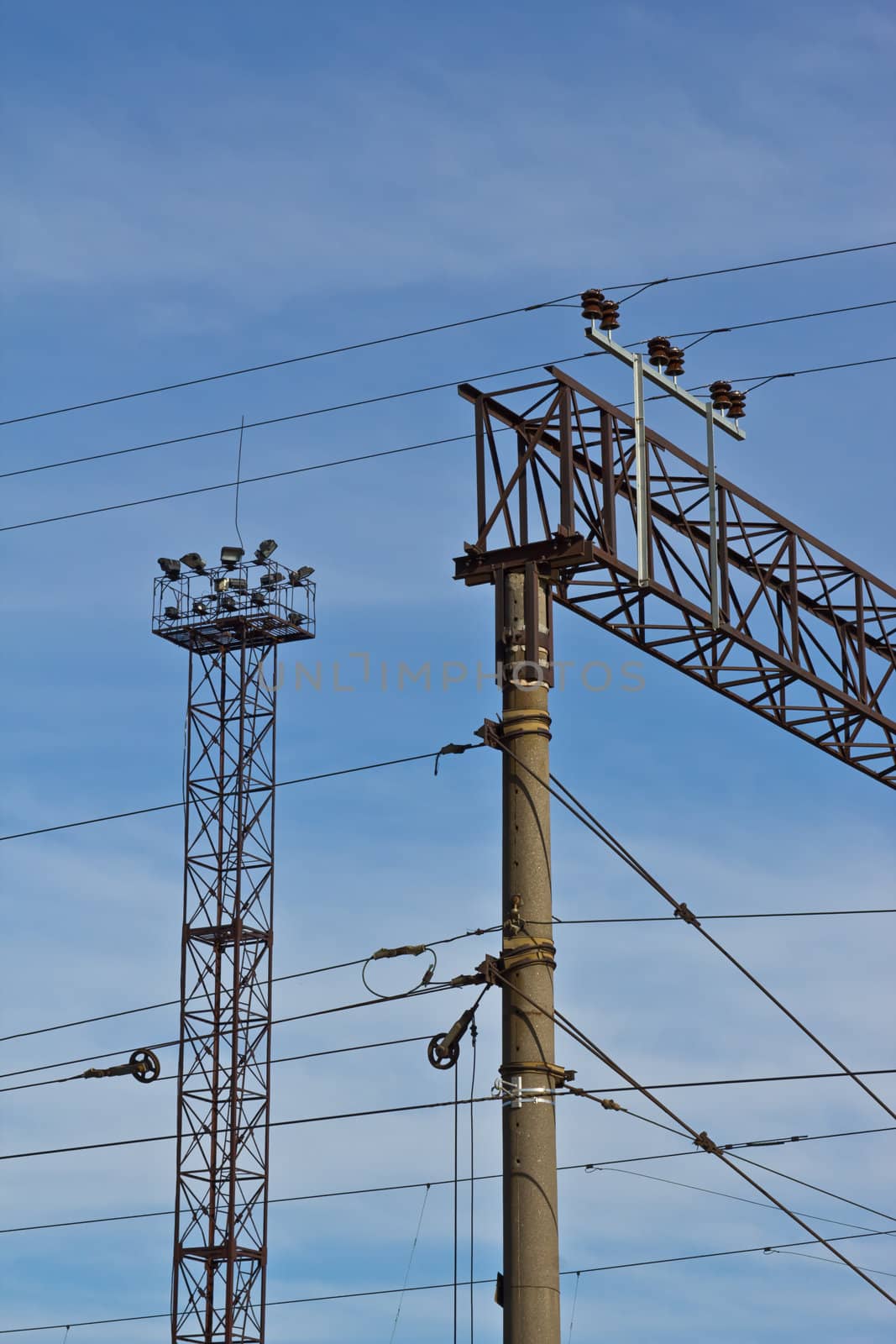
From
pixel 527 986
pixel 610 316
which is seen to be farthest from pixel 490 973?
pixel 610 316

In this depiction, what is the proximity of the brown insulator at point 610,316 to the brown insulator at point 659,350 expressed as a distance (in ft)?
2.82

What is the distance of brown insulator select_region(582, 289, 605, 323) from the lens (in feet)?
65.1

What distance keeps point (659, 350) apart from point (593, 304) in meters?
1.18

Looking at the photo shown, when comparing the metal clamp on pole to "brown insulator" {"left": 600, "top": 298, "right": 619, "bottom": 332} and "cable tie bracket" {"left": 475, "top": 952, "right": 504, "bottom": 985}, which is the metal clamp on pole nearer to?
"cable tie bracket" {"left": 475, "top": 952, "right": 504, "bottom": 985}

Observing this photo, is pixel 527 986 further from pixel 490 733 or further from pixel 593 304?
pixel 593 304

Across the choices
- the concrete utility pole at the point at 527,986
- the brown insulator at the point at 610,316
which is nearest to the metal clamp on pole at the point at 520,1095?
the concrete utility pole at the point at 527,986

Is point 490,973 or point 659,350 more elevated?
point 659,350

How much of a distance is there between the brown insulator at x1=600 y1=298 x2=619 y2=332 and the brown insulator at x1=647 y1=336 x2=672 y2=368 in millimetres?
858

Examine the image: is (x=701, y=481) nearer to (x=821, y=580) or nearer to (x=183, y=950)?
(x=821, y=580)

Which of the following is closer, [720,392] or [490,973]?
[490,973]

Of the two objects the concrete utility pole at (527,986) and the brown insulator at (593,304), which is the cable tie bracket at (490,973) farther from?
the brown insulator at (593,304)

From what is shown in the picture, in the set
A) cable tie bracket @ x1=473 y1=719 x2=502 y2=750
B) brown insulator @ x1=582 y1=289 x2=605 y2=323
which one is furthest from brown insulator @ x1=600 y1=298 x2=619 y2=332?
cable tie bracket @ x1=473 y1=719 x2=502 y2=750

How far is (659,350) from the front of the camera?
20.8 metres

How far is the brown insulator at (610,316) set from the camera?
19891 mm
